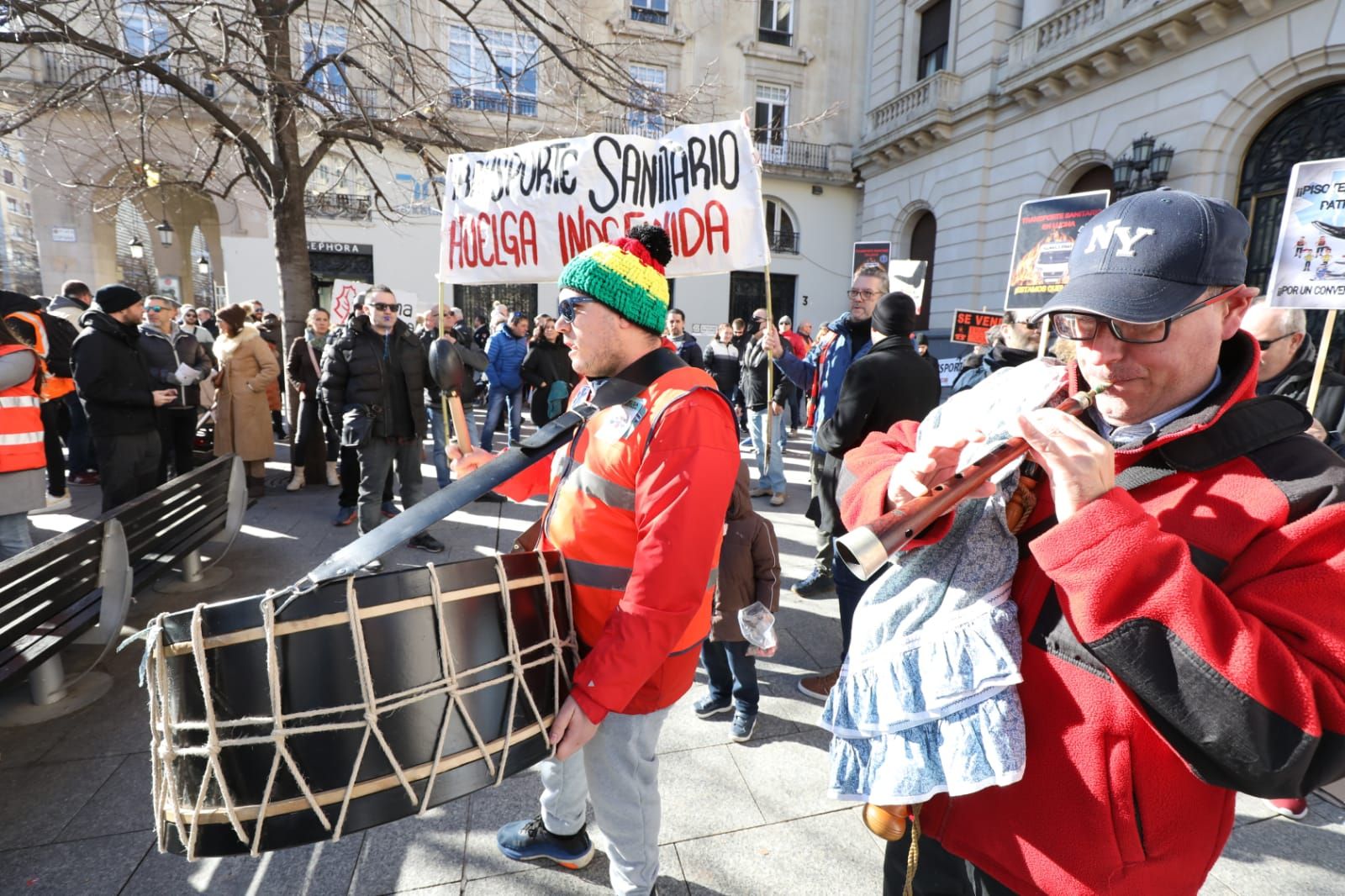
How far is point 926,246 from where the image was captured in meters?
17.4

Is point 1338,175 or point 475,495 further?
point 1338,175

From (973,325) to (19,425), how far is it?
32.1 feet

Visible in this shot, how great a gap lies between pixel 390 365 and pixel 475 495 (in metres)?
4.32

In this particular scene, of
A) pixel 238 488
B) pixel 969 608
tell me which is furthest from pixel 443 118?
pixel 969 608

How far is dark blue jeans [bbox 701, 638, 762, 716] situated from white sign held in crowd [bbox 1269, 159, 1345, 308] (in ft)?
13.0

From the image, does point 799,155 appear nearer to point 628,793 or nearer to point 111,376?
point 111,376

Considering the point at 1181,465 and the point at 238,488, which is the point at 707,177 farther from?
the point at 238,488

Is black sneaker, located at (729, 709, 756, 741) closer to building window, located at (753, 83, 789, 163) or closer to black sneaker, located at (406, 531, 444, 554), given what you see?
black sneaker, located at (406, 531, 444, 554)

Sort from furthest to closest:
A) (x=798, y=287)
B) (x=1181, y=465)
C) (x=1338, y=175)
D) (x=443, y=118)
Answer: (x=798, y=287) < (x=443, y=118) < (x=1338, y=175) < (x=1181, y=465)

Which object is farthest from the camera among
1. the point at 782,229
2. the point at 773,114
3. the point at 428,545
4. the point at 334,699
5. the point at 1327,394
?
the point at 782,229

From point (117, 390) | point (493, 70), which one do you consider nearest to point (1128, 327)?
point (117, 390)

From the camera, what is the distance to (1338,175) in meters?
4.02

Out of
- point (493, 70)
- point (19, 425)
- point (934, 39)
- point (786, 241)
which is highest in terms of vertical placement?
point (934, 39)

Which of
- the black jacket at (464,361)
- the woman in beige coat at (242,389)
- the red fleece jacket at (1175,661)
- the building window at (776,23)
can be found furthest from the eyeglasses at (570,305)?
the building window at (776,23)
